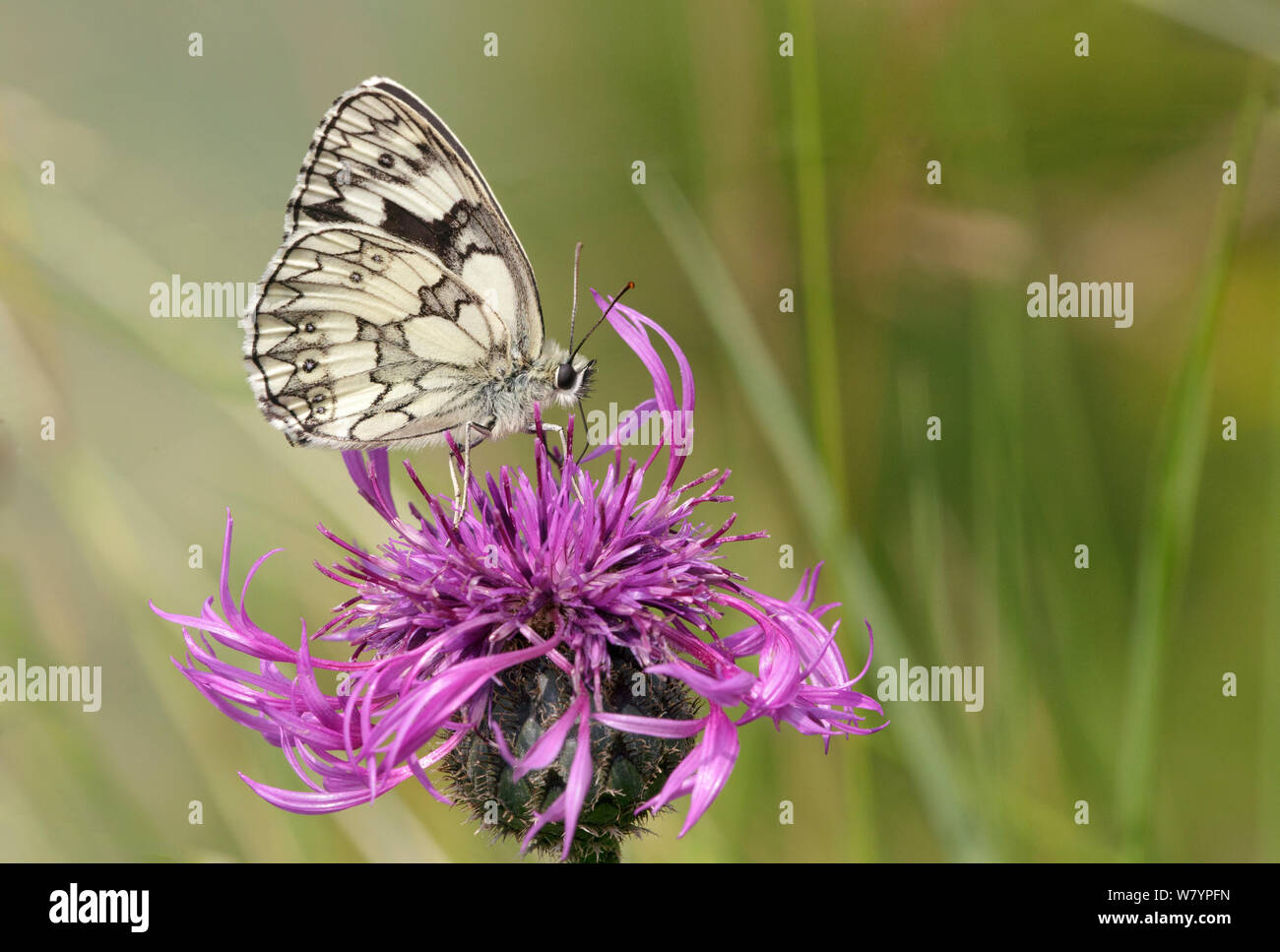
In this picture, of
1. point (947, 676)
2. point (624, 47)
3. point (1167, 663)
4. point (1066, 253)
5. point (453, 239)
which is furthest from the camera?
point (624, 47)

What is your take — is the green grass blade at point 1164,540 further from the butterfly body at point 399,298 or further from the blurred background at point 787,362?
the butterfly body at point 399,298

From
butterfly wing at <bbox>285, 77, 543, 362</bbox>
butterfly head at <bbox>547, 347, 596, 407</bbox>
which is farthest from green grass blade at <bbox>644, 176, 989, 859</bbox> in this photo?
butterfly wing at <bbox>285, 77, 543, 362</bbox>

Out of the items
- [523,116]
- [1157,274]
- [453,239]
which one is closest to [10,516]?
[453,239]

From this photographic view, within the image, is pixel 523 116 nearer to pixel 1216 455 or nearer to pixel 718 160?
pixel 718 160

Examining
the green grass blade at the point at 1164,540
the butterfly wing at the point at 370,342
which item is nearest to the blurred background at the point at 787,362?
the green grass blade at the point at 1164,540

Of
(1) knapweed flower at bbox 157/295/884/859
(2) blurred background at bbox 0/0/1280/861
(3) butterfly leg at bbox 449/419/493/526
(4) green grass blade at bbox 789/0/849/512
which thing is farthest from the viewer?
(2) blurred background at bbox 0/0/1280/861

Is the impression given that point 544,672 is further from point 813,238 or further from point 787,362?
point 787,362

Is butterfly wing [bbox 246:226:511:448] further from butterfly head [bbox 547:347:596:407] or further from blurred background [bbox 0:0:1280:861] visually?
blurred background [bbox 0:0:1280:861]
